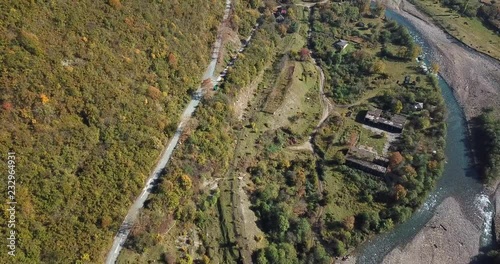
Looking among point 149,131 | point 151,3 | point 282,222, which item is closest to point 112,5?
point 151,3

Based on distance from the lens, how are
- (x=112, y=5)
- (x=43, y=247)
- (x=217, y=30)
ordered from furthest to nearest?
(x=217, y=30) → (x=112, y=5) → (x=43, y=247)

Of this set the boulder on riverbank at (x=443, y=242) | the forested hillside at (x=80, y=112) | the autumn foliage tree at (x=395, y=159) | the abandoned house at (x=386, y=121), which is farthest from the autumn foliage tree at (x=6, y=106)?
the abandoned house at (x=386, y=121)

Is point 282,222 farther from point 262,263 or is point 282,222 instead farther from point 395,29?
point 395,29

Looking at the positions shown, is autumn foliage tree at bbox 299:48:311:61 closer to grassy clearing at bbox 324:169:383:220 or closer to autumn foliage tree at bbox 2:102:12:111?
grassy clearing at bbox 324:169:383:220

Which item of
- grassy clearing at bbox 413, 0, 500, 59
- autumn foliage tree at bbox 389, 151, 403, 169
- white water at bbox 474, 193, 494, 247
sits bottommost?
white water at bbox 474, 193, 494, 247

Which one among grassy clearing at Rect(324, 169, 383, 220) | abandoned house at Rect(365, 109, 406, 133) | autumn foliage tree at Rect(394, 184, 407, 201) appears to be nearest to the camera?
grassy clearing at Rect(324, 169, 383, 220)

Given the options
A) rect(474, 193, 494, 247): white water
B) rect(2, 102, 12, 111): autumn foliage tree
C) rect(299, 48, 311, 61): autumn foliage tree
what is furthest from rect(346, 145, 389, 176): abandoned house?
rect(2, 102, 12, 111): autumn foliage tree
